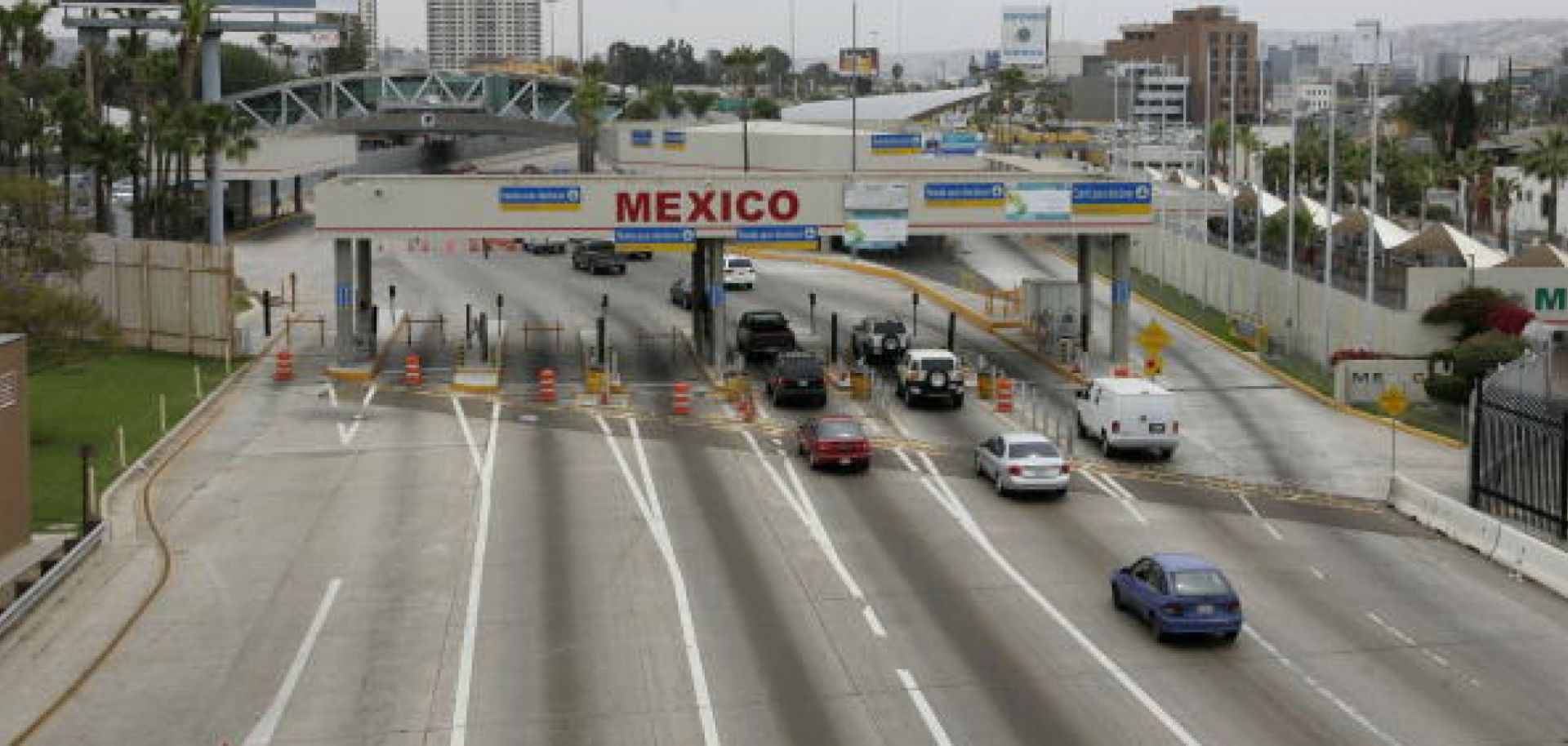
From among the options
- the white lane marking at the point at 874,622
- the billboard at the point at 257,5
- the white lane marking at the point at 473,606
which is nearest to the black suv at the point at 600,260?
the billboard at the point at 257,5

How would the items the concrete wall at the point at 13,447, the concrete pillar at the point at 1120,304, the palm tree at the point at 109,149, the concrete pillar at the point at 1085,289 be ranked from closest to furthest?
the concrete wall at the point at 13,447 → the concrete pillar at the point at 1120,304 → the concrete pillar at the point at 1085,289 → the palm tree at the point at 109,149

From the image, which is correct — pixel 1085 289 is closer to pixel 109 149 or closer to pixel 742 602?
pixel 742 602

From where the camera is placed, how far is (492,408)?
171 ft

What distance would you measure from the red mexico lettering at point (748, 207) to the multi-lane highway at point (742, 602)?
813 cm

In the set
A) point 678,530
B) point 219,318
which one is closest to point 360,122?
point 219,318

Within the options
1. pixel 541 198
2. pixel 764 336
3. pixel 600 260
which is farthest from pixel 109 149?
pixel 764 336

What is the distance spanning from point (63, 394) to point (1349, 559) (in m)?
34.3

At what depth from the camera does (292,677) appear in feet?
90.5

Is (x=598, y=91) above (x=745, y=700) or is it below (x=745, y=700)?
above

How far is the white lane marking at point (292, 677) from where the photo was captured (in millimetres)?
24977

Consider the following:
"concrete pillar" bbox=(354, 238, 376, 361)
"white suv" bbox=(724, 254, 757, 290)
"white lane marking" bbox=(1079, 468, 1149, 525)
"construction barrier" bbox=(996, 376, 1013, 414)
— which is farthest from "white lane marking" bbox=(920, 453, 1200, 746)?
"white suv" bbox=(724, 254, 757, 290)

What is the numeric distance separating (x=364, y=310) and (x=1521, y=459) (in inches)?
1409

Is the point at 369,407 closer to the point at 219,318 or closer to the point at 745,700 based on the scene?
the point at 219,318

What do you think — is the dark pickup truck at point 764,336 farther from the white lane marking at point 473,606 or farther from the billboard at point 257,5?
the billboard at point 257,5
